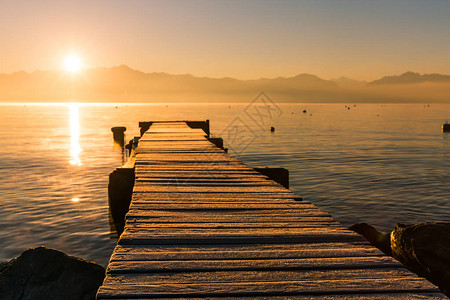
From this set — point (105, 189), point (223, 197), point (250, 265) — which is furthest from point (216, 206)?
point (105, 189)

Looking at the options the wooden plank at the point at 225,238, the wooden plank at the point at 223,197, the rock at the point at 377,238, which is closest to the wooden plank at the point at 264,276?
the wooden plank at the point at 225,238

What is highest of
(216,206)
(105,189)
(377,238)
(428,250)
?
(216,206)

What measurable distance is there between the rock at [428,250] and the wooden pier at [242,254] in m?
2.15

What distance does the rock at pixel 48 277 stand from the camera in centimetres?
613

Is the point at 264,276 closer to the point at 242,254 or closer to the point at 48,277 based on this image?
the point at 242,254

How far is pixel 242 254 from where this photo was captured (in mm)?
4445

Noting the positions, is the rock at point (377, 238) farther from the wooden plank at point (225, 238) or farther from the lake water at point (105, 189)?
the wooden plank at point (225, 238)

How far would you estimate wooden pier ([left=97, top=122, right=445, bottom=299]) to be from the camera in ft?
11.8

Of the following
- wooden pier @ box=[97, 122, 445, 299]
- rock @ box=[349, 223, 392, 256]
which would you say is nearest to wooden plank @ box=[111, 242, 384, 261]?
wooden pier @ box=[97, 122, 445, 299]

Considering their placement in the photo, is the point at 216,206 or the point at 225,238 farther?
the point at 216,206

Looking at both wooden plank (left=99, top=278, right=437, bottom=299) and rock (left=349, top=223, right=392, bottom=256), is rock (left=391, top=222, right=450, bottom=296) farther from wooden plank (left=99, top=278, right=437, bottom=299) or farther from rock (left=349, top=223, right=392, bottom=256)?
wooden plank (left=99, top=278, right=437, bottom=299)

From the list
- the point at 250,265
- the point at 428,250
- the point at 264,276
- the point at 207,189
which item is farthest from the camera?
the point at 207,189

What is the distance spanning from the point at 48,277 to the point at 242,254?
3.68 meters

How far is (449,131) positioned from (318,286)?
228ft
